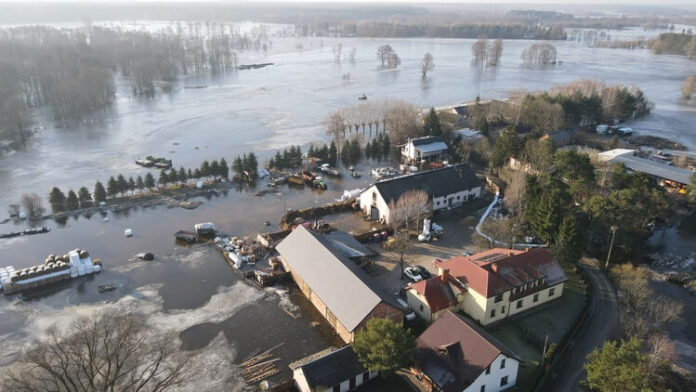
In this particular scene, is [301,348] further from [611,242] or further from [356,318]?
[611,242]

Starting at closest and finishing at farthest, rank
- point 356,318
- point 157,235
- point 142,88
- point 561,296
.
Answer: point 356,318 < point 561,296 < point 157,235 < point 142,88

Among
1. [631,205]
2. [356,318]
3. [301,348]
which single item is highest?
[631,205]

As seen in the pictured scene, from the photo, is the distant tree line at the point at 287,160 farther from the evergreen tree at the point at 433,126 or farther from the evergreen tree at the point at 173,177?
the evergreen tree at the point at 433,126

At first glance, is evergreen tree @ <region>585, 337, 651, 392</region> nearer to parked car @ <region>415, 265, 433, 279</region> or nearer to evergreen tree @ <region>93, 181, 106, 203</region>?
parked car @ <region>415, 265, 433, 279</region>

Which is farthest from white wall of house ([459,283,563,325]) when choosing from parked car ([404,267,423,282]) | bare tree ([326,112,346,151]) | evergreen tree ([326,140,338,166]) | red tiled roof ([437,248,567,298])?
bare tree ([326,112,346,151])

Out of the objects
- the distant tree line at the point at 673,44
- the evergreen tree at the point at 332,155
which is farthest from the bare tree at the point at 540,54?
the evergreen tree at the point at 332,155

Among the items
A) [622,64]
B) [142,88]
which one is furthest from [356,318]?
[622,64]

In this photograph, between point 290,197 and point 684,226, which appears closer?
point 684,226
